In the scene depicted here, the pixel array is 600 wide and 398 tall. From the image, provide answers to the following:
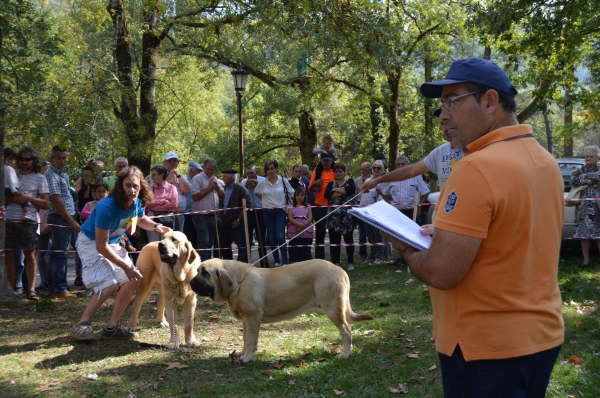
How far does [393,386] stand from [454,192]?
3.31 m

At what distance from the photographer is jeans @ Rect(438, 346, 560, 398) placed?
83.9 inches

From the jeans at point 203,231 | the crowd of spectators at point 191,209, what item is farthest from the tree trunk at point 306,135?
the jeans at point 203,231

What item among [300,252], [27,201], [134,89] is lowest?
[300,252]

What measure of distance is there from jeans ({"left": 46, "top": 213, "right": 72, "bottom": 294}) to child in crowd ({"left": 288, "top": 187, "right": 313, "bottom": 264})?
4.32 m

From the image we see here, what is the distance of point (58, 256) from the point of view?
31.0ft

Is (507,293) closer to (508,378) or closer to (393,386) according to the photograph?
(508,378)

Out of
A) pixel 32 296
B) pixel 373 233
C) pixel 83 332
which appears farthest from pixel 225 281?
pixel 373 233

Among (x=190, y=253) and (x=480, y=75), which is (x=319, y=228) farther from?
(x=480, y=75)

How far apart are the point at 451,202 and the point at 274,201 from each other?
9774 mm

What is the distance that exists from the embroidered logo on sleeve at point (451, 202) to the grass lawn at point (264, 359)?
Answer: 308cm

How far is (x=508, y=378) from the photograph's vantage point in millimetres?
2131

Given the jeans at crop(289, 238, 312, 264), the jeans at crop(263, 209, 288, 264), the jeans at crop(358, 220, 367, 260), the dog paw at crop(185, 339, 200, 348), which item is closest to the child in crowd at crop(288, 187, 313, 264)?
the jeans at crop(289, 238, 312, 264)

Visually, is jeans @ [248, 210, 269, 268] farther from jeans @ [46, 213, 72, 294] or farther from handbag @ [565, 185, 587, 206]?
handbag @ [565, 185, 587, 206]

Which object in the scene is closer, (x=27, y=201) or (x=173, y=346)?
(x=173, y=346)
